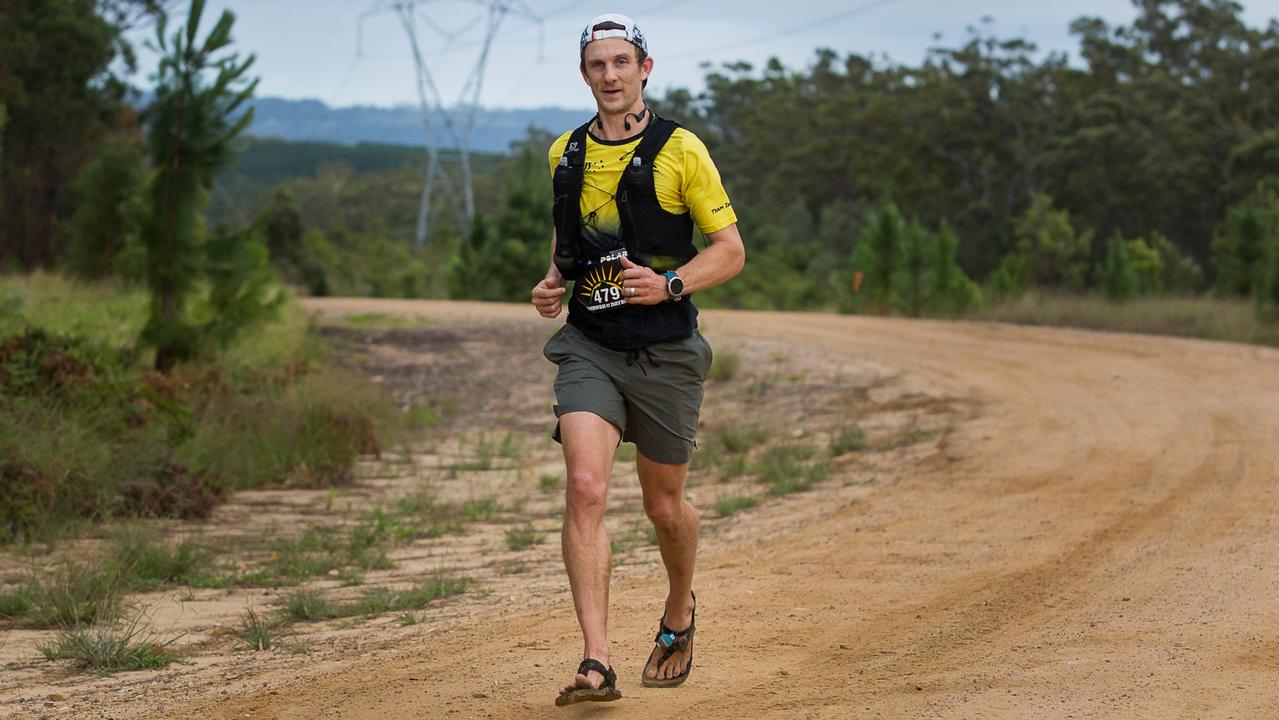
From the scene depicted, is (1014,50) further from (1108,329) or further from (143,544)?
(143,544)

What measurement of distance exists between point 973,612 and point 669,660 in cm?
162

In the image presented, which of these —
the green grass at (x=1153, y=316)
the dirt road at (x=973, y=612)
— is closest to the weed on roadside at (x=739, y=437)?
the dirt road at (x=973, y=612)

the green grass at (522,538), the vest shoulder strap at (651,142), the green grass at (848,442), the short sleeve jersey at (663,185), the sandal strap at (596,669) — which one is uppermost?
the vest shoulder strap at (651,142)

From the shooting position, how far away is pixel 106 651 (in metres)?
5.78

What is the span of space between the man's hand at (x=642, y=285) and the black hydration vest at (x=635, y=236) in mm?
101

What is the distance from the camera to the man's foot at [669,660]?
16.6 ft

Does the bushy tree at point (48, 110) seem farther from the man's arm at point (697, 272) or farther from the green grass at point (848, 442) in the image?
the man's arm at point (697, 272)

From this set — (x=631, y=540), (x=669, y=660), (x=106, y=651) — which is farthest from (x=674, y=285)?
(x=631, y=540)

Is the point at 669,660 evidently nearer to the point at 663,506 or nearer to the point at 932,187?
the point at 663,506

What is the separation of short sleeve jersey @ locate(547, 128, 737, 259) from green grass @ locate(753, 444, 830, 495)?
208 inches

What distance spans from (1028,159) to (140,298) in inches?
1599

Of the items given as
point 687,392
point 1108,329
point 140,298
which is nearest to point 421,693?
point 687,392

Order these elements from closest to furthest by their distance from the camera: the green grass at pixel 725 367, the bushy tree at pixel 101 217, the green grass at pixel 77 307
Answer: the green grass at pixel 77 307 < the green grass at pixel 725 367 < the bushy tree at pixel 101 217

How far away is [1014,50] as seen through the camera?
180 feet
